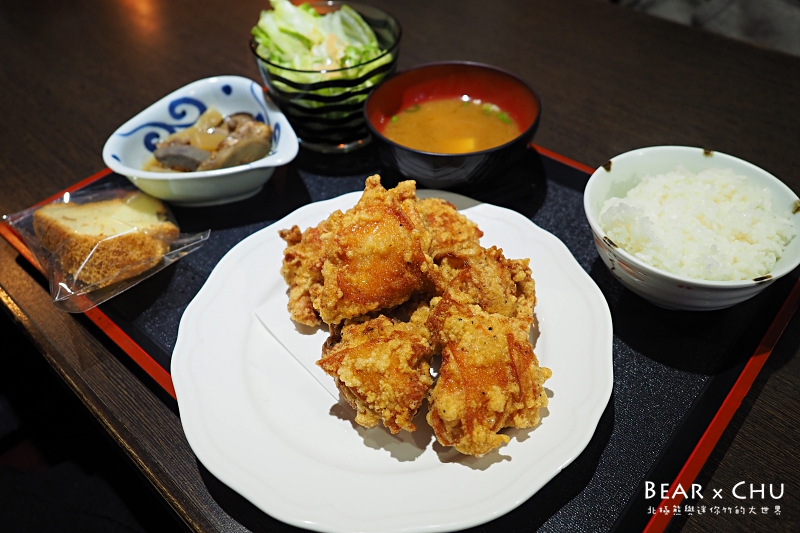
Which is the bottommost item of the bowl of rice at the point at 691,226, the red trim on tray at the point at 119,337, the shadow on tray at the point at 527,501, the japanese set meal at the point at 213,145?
the red trim on tray at the point at 119,337

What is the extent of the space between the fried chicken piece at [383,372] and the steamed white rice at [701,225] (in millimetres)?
960

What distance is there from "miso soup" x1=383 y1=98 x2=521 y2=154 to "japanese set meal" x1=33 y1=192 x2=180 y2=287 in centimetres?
129

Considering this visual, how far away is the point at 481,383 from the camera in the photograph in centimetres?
164

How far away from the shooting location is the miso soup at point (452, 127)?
8.89 ft

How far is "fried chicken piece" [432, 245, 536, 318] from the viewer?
1887mm

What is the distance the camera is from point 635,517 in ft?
5.26

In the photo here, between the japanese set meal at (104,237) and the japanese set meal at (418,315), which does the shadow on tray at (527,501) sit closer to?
the japanese set meal at (418,315)

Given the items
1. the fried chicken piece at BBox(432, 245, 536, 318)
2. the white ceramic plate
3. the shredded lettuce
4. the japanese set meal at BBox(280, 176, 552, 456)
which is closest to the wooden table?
the white ceramic plate

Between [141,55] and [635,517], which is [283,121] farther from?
[635,517]

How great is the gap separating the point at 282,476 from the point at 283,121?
1876 millimetres

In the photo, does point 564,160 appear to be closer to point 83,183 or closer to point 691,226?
point 691,226

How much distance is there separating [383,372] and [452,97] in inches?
75.3

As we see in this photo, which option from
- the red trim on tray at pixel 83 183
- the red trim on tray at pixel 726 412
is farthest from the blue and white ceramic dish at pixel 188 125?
the red trim on tray at pixel 726 412

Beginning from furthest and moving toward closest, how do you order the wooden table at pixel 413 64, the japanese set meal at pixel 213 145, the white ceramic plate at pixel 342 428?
1. the japanese set meal at pixel 213 145
2. the wooden table at pixel 413 64
3. the white ceramic plate at pixel 342 428
